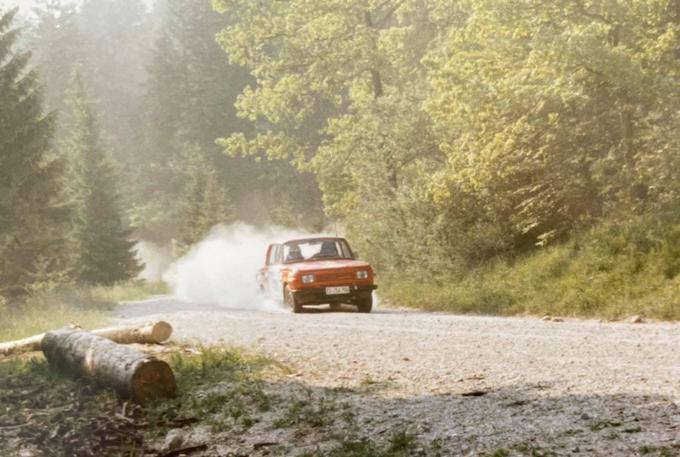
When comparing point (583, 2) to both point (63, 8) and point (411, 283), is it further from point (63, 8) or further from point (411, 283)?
point (63, 8)

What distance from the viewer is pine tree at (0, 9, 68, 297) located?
1093 inches

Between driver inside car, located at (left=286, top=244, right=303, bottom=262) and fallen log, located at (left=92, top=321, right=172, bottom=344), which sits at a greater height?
driver inside car, located at (left=286, top=244, right=303, bottom=262)

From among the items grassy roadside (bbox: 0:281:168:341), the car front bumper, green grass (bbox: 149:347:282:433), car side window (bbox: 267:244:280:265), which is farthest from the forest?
green grass (bbox: 149:347:282:433)

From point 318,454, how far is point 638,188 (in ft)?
42.1

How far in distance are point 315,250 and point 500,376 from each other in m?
11.6

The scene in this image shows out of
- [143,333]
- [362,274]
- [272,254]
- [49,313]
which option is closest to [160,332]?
[143,333]

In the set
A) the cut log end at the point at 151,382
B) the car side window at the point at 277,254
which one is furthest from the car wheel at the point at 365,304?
the cut log end at the point at 151,382

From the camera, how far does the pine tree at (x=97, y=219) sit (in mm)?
45688

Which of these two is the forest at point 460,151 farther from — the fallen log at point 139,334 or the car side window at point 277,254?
the fallen log at point 139,334

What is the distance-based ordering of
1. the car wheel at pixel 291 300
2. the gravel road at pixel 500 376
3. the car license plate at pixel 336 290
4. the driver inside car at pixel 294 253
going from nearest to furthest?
the gravel road at pixel 500 376 → the car license plate at pixel 336 290 → the car wheel at pixel 291 300 → the driver inside car at pixel 294 253

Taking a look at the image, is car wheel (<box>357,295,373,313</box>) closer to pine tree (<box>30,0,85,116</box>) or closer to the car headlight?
the car headlight

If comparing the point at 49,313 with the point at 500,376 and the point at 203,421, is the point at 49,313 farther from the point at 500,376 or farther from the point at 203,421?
the point at 500,376

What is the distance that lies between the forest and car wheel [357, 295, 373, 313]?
1.47 metres

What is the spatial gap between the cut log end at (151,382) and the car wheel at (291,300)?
9.48m
